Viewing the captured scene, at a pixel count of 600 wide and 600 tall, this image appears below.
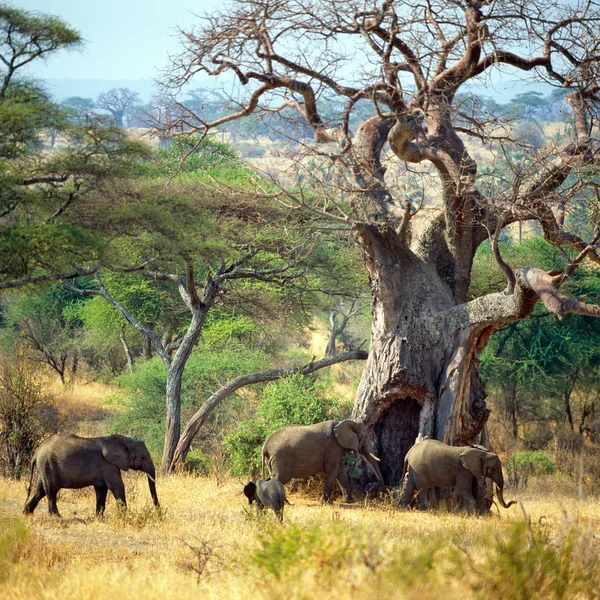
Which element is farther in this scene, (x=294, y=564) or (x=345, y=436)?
(x=345, y=436)

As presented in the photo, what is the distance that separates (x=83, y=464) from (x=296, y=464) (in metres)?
2.87

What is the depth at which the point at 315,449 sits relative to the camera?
454 inches

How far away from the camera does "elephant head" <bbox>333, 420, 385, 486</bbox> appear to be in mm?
11578

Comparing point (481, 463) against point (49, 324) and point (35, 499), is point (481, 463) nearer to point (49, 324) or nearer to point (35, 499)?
point (35, 499)

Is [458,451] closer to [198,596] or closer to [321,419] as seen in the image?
[321,419]

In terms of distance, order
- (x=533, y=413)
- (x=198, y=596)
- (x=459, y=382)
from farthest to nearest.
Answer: (x=533, y=413)
(x=459, y=382)
(x=198, y=596)

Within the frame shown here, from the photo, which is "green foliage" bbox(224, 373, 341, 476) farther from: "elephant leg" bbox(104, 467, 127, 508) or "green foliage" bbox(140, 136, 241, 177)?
"green foliage" bbox(140, 136, 241, 177)

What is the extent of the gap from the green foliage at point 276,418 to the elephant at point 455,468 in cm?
262

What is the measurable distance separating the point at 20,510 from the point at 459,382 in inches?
227

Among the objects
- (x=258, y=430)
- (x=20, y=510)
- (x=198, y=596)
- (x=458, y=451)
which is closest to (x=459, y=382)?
(x=458, y=451)

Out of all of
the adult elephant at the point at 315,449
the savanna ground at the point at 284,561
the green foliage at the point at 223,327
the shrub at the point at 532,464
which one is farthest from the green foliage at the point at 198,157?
the savanna ground at the point at 284,561

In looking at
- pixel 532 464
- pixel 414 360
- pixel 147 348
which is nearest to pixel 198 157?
pixel 147 348

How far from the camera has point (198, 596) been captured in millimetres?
5641

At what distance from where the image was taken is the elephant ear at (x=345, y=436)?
1157cm
